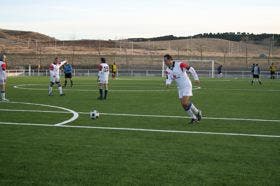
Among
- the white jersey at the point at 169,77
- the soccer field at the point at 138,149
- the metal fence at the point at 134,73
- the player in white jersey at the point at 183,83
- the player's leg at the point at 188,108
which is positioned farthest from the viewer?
the metal fence at the point at 134,73

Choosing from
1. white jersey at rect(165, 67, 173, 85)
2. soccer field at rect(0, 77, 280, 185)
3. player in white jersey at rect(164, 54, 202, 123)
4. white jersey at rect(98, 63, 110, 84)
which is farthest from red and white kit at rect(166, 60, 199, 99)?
white jersey at rect(98, 63, 110, 84)

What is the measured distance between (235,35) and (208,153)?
16275 centimetres

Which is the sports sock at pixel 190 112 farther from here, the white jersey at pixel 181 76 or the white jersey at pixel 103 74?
the white jersey at pixel 103 74

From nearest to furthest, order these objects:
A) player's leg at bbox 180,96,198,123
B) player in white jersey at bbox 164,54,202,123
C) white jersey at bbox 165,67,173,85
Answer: player's leg at bbox 180,96,198,123 < player in white jersey at bbox 164,54,202,123 < white jersey at bbox 165,67,173,85

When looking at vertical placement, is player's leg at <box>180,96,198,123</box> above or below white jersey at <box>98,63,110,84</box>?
below

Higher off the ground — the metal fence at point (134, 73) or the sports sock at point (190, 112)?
the metal fence at point (134, 73)

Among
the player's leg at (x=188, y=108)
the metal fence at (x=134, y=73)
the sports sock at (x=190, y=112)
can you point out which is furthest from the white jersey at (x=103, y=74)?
the metal fence at (x=134, y=73)

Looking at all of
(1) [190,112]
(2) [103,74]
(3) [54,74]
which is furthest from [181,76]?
(3) [54,74]

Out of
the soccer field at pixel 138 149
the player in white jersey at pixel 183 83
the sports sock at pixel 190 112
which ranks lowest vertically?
the soccer field at pixel 138 149

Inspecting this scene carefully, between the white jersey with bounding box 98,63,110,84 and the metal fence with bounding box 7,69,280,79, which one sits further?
the metal fence with bounding box 7,69,280,79

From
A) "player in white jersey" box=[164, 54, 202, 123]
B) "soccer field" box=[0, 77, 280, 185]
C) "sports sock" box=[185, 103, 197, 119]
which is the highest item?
"player in white jersey" box=[164, 54, 202, 123]

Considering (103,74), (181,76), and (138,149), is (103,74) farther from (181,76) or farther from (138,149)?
(138,149)

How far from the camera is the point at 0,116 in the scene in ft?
49.5

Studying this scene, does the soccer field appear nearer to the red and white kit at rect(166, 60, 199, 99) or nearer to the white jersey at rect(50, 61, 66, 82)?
the red and white kit at rect(166, 60, 199, 99)
